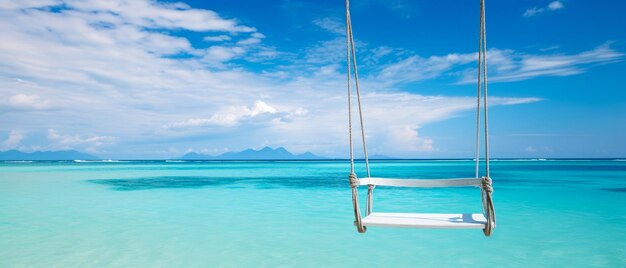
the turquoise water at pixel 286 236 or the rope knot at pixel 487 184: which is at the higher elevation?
the rope knot at pixel 487 184

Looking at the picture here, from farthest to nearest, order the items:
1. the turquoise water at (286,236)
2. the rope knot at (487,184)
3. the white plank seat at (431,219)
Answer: the turquoise water at (286,236) → the rope knot at (487,184) → the white plank seat at (431,219)

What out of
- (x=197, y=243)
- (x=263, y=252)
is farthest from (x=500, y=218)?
(x=197, y=243)

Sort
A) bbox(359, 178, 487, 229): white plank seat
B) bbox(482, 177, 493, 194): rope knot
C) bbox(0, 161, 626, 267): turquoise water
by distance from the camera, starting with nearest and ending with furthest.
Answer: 1. bbox(359, 178, 487, 229): white plank seat
2. bbox(482, 177, 493, 194): rope knot
3. bbox(0, 161, 626, 267): turquoise water

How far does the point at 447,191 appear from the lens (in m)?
20.5

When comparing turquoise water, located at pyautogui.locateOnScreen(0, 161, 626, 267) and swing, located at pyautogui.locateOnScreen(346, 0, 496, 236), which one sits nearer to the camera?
swing, located at pyautogui.locateOnScreen(346, 0, 496, 236)

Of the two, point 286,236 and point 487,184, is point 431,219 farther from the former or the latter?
point 286,236

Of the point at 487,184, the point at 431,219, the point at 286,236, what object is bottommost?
the point at 286,236

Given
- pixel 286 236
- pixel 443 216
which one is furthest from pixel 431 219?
pixel 286 236

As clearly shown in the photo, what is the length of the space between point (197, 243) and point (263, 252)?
153 centimetres

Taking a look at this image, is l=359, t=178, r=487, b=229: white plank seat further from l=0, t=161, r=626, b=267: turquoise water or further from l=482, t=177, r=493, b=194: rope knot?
l=0, t=161, r=626, b=267: turquoise water

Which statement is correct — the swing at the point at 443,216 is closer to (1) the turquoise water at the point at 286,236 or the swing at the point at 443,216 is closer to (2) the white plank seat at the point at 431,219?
(2) the white plank seat at the point at 431,219

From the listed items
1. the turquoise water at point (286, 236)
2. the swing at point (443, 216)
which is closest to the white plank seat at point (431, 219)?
the swing at point (443, 216)

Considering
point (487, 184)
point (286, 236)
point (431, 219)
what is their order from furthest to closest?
point (286, 236) → point (431, 219) → point (487, 184)

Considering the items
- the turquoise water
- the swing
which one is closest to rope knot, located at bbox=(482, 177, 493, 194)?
the swing
